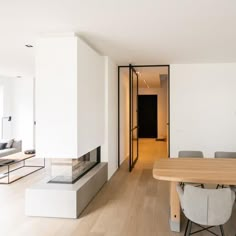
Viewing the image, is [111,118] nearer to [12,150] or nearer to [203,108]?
[203,108]

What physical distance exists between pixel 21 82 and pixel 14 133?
176cm

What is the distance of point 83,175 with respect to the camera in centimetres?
437

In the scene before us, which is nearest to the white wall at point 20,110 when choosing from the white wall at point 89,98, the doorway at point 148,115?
the white wall at point 89,98

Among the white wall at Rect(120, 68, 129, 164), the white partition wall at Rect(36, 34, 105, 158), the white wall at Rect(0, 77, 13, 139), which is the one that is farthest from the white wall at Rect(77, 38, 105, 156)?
the white wall at Rect(0, 77, 13, 139)

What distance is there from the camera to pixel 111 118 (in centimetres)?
596

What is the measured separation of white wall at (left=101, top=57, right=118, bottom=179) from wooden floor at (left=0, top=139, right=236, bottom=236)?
1.98 feet

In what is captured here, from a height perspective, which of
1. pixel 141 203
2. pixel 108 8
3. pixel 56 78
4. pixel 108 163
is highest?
pixel 108 8

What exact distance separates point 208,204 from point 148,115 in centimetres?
1076

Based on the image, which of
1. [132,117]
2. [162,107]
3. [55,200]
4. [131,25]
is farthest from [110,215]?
[162,107]

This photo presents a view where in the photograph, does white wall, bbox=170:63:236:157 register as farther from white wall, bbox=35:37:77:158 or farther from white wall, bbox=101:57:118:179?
white wall, bbox=35:37:77:158

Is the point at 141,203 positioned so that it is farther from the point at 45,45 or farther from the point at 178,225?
the point at 45,45

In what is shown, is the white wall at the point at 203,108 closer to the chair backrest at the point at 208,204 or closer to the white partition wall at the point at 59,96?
the white partition wall at the point at 59,96

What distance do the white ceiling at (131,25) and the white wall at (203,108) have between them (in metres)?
1.04

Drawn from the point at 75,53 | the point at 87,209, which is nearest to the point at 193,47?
the point at 75,53
